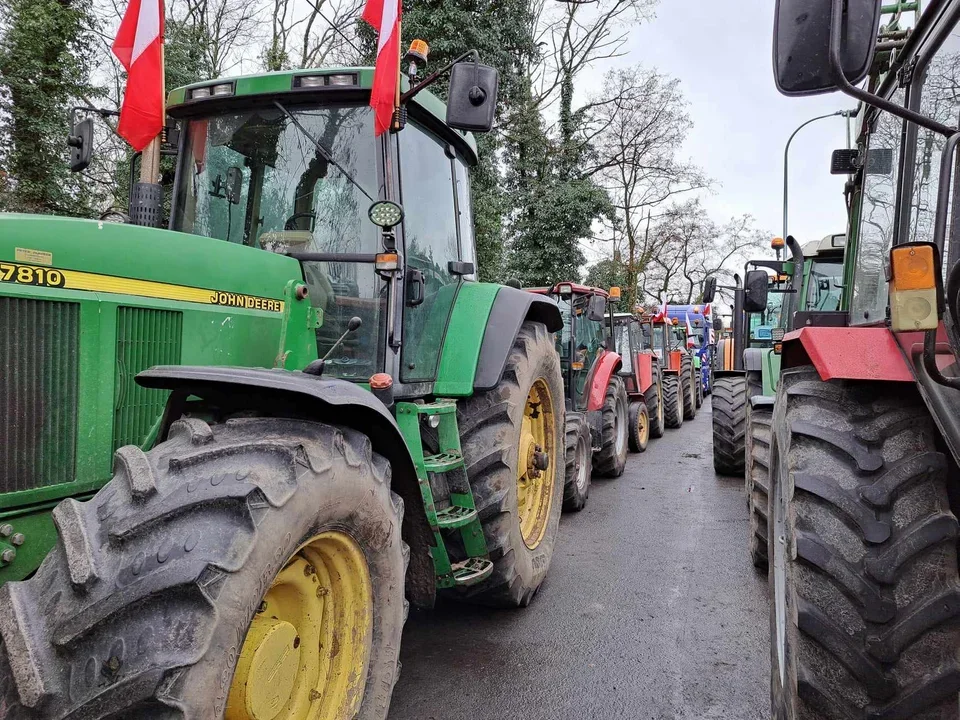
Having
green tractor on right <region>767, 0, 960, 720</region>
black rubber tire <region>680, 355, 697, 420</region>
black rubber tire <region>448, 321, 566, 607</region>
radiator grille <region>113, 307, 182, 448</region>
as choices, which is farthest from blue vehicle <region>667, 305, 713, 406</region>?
radiator grille <region>113, 307, 182, 448</region>

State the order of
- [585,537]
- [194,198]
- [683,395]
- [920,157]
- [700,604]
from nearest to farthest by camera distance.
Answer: [920,157] → [194,198] → [700,604] → [585,537] → [683,395]

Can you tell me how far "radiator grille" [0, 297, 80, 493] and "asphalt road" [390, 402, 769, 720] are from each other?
1605 mm

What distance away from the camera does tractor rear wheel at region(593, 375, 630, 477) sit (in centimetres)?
721

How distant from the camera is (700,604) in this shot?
12.5 feet

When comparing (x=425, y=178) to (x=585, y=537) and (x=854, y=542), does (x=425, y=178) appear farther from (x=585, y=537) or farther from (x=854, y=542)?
(x=585, y=537)

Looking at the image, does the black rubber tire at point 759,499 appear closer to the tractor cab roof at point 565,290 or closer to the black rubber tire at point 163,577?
the black rubber tire at point 163,577

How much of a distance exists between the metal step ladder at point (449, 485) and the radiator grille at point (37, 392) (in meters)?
1.26

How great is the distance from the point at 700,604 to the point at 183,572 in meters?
3.14

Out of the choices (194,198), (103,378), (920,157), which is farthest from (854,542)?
(194,198)

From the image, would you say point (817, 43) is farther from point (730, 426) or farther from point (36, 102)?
point (36, 102)

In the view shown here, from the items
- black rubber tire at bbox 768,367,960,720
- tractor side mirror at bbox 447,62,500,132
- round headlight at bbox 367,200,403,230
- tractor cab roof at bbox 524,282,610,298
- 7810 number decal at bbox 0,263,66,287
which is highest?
tractor side mirror at bbox 447,62,500,132

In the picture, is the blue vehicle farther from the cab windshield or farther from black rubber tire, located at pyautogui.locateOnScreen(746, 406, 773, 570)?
the cab windshield

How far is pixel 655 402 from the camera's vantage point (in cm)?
1059

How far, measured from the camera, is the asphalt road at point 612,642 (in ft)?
9.02
